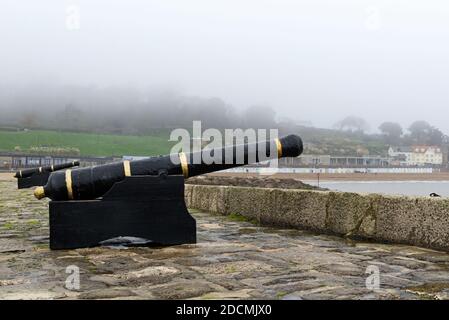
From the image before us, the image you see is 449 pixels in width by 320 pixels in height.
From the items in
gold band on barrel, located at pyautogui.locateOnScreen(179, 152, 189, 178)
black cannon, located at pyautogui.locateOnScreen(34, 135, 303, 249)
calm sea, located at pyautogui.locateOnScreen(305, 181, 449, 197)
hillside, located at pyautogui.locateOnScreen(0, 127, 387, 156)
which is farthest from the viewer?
hillside, located at pyautogui.locateOnScreen(0, 127, 387, 156)

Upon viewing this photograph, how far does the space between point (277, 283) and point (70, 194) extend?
295 centimetres

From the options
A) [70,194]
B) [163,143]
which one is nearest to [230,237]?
[70,194]

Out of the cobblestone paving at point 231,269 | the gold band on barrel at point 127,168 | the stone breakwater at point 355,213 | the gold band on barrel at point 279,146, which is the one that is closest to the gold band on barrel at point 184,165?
the gold band on barrel at point 127,168

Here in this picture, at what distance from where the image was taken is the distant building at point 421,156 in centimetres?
12619

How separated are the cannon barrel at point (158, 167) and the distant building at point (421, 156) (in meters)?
126

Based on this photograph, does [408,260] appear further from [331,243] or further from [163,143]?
[163,143]

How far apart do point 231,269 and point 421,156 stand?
133 meters

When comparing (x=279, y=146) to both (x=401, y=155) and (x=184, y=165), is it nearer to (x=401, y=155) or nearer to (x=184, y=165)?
(x=184, y=165)

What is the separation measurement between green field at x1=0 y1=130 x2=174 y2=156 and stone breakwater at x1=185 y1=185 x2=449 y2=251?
116144 millimetres

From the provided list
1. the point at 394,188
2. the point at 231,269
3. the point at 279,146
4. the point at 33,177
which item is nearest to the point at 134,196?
the point at 231,269

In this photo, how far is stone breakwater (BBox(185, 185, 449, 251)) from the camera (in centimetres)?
532

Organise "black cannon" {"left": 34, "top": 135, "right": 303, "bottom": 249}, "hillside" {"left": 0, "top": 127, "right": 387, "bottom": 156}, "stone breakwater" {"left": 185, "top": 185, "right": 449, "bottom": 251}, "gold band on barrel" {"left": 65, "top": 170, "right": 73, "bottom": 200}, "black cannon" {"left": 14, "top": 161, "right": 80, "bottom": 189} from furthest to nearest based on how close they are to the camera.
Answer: "hillside" {"left": 0, "top": 127, "right": 387, "bottom": 156} → "black cannon" {"left": 14, "top": 161, "right": 80, "bottom": 189} → "gold band on barrel" {"left": 65, "top": 170, "right": 73, "bottom": 200} → "black cannon" {"left": 34, "top": 135, "right": 303, "bottom": 249} → "stone breakwater" {"left": 185, "top": 185, "right": 449, "bottom": 251}

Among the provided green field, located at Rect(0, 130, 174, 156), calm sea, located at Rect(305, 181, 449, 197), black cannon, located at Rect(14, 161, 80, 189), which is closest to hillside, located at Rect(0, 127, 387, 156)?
green field, located at Rect(0, 130, 174, 156)

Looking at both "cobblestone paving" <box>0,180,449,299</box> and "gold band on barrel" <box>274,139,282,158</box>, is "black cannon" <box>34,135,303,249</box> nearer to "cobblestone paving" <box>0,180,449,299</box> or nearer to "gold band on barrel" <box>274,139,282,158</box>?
"gold band on barrel" <box>274,139,282,158</box>
